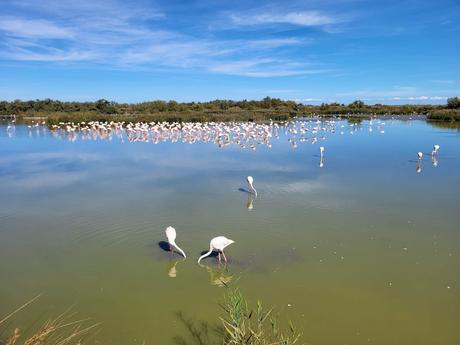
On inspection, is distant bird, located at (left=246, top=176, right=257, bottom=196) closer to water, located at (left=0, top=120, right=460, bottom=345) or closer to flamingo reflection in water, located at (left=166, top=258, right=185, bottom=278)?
water, located at (left=0, top=120, right=460, bottom=345)

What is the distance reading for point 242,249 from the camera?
7000 millimetres

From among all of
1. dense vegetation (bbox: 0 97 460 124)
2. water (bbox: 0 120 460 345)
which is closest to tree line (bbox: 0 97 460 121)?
dense vegetation (bbox: 0 97 460 124)

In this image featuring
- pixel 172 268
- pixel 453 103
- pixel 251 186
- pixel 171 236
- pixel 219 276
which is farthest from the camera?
pixel 453 103

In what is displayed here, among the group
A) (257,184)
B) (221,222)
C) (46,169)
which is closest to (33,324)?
(221,222)

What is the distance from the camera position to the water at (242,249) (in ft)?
16.8

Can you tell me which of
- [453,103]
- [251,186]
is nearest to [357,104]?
[453,103]

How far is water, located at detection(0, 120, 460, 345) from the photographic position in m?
5.11

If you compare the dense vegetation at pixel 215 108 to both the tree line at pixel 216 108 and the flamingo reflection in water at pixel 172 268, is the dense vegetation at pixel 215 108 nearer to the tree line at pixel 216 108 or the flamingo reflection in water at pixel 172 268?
the tree line at pixel 216 108

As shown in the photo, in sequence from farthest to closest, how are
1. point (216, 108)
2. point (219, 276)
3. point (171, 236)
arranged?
point (216, 108), point (171, 236), point (219, 276)

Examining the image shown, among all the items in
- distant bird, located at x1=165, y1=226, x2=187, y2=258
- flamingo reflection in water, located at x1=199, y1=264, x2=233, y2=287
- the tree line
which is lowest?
flamingo reflection in water, located at x1=199, y1=264, x2=233, y2=287

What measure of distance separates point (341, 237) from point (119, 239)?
4088mm

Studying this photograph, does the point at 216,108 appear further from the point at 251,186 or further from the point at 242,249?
the point at 242,249

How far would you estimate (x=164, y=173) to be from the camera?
13.5 m

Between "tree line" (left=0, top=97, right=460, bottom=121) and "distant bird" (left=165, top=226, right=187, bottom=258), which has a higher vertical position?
"tree line" (left=0, top=97, right=460, bottom=121)
